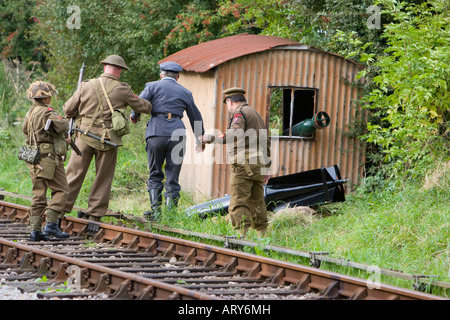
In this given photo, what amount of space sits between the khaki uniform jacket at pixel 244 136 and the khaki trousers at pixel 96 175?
1565mm

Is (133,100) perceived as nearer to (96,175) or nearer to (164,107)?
(164,107)

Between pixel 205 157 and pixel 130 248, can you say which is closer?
pixel 130 248

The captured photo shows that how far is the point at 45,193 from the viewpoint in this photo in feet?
27.0

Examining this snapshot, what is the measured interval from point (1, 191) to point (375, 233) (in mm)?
6970

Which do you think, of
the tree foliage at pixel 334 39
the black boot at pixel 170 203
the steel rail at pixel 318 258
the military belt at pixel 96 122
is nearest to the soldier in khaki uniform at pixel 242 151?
the steel rail at pixel 318 258

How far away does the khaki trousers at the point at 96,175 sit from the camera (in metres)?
9.02

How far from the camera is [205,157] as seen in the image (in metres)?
11.9

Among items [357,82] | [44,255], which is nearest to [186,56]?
[357,82]

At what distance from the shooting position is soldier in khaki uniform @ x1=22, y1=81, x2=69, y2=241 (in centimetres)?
806

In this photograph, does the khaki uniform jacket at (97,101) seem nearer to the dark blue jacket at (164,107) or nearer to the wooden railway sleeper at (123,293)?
the dark blue jacket at (164,107)

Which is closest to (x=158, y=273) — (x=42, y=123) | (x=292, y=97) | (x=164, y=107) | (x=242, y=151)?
(x=42, y=123)

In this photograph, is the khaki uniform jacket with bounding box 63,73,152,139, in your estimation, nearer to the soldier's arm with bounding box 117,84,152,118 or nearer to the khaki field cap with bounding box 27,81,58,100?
the soldier's arm with bounding box 117,84,152,118
